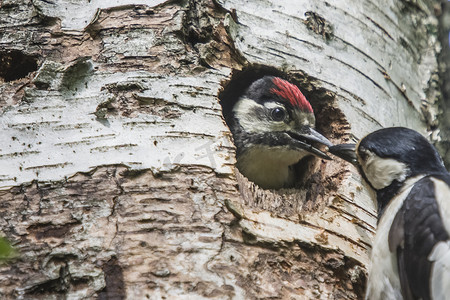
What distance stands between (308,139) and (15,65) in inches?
86.7

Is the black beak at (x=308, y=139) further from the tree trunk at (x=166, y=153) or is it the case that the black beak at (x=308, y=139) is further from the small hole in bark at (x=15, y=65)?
the small hole in bark at (x=15, y=65)

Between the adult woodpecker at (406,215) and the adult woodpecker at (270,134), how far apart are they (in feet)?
3.24

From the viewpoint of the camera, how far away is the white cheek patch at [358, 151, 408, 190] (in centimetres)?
340

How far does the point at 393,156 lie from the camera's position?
341cm

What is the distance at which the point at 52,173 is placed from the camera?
2.65 m

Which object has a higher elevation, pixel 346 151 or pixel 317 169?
pixel 317 169

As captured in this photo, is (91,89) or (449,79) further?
(449,79)

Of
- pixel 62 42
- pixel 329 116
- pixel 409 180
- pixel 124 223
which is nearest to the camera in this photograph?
pixel 124 223

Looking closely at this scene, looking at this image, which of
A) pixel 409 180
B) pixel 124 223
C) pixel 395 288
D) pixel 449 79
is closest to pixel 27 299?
pixel 124 223

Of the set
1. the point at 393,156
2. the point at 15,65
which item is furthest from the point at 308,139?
the point at 15,65

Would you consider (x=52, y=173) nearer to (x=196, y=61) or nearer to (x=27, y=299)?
(x=27, y=299)

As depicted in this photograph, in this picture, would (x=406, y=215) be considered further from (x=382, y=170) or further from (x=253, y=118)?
(x=253, y=118)

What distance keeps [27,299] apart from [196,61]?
1.51 metres


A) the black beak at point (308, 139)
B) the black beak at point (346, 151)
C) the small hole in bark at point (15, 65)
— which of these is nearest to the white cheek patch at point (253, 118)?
the black beak at point (308, 139)
